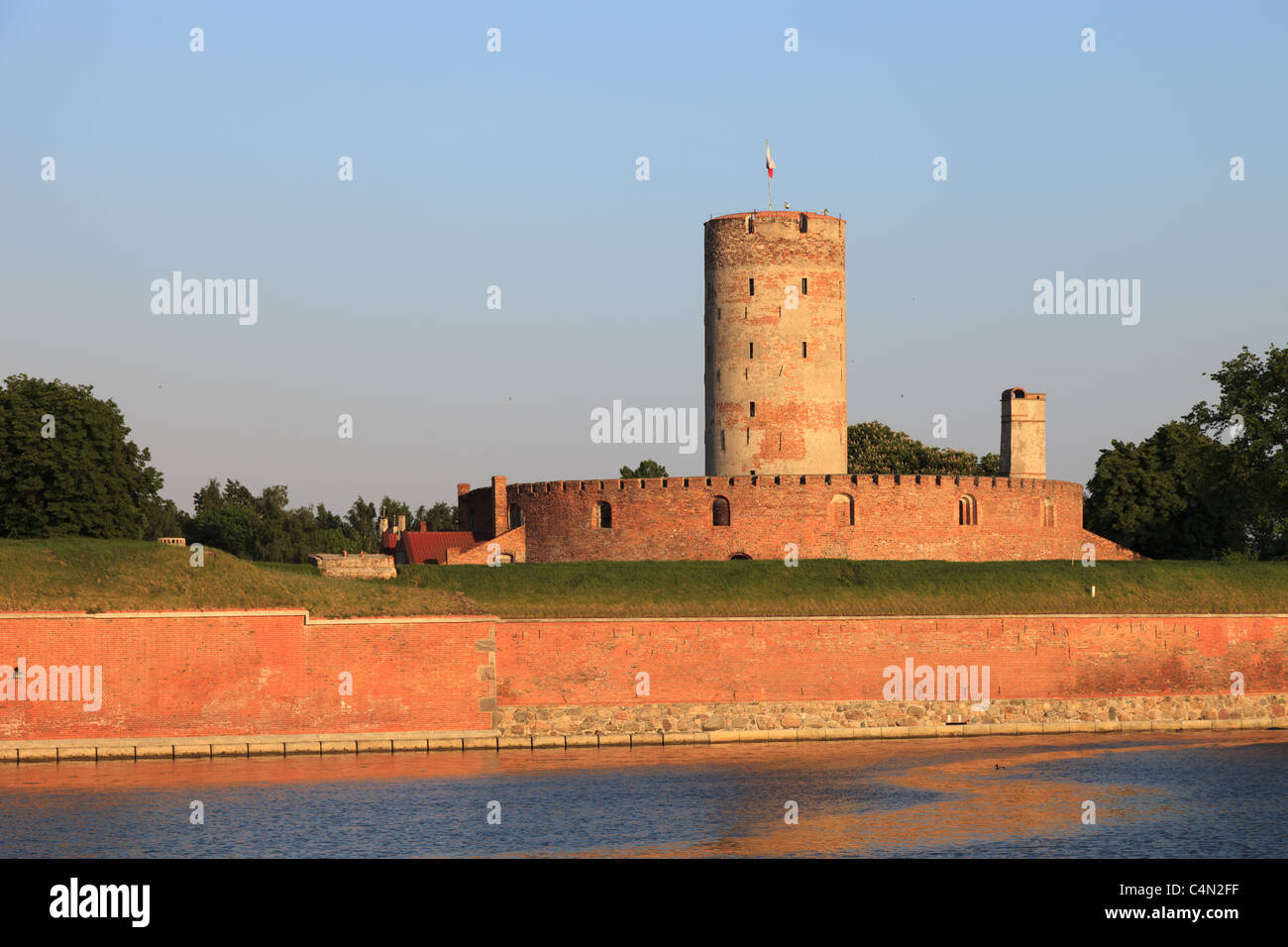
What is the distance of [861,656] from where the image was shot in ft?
112

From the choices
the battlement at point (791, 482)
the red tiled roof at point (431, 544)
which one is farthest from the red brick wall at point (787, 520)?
the red tiled roof at point (431, 544)

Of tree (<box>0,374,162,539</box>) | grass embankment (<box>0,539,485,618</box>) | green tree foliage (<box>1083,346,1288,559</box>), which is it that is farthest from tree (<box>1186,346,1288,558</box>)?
tree (<box>0,374,162,539</box>)

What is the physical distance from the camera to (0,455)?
152ft

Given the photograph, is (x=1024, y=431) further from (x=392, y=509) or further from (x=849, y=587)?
(x=392, y=509)

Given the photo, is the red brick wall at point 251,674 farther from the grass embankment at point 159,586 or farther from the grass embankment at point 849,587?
the grass embankment at point 849,587

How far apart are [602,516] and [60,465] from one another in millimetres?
17400

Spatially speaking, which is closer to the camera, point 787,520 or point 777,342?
point 787,520

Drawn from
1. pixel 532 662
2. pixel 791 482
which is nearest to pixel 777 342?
pixel 791 482

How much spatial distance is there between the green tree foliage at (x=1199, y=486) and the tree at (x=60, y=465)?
110ft

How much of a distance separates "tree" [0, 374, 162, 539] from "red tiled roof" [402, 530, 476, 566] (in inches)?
362
